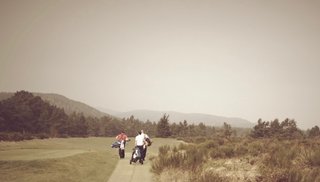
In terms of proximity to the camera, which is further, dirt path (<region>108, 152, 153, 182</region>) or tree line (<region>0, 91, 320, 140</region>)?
tree line (<region>0, 91, 320, 140</region>)

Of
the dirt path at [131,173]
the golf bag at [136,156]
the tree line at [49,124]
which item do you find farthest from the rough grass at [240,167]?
the tree line at [49,124]

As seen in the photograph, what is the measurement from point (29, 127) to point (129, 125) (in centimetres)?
5901

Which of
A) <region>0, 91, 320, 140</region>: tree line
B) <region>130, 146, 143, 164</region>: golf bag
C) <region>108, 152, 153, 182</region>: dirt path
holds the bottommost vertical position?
<region>108, 152, 153, 182</region>: dirt path

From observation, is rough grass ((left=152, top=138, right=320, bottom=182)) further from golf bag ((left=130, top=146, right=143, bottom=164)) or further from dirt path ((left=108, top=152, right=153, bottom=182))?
golf bag ((left=130, top=146, right=143, bottom=164))

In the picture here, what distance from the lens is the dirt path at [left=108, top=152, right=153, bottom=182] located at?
1692 centimetres

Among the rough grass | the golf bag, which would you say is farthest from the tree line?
the rough grass

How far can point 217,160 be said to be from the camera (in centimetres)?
2053

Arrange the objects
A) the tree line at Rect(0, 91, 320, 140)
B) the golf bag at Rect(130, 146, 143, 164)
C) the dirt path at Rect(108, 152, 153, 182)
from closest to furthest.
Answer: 1. the dirt path at Rect(108, 152, 153, 182)
2. the golf bag at Rect(130, 146, 143, 164)
3. the tree line at Rect(0, 91, 320, 140)

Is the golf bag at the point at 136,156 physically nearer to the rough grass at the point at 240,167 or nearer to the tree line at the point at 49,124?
the rough grass at the point at 240,167

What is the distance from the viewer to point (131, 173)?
18.5 meters

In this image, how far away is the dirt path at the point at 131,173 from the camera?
666 inches

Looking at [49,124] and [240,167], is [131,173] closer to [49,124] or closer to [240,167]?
[240,167]

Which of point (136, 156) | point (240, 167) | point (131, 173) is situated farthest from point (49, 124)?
point (240, 167)

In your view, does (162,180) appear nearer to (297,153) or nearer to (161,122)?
(297,153)
